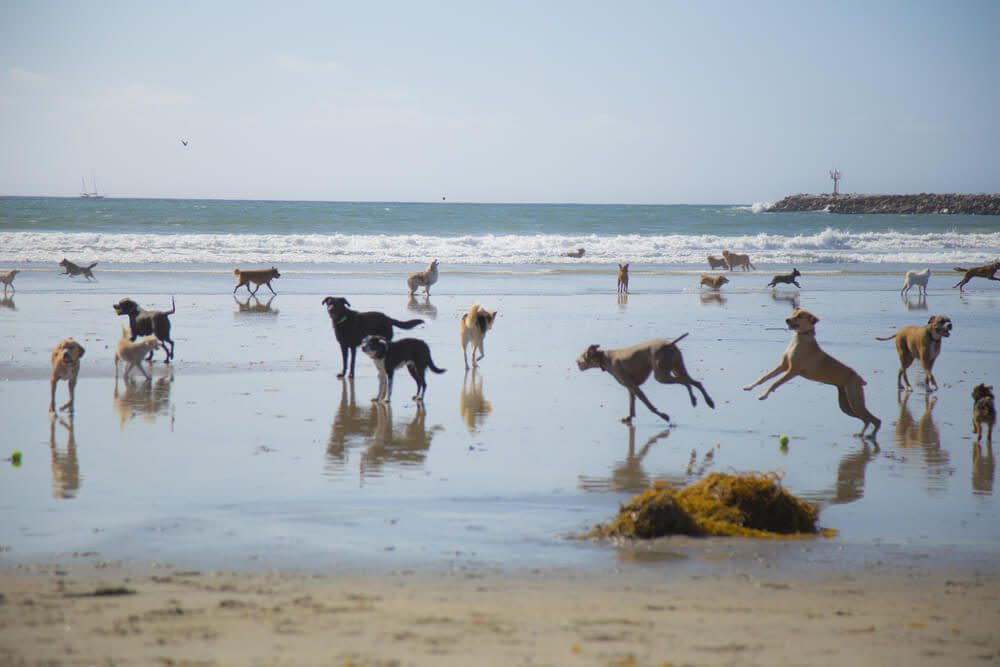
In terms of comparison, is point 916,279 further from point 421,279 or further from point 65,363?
point 65,363

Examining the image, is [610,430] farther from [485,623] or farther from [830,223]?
[830,223]

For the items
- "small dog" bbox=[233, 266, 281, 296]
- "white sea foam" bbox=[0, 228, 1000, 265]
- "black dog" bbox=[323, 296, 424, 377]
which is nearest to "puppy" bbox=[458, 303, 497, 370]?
"black dog" bbox=[323, 296, 424, 377]

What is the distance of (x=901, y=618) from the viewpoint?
16.9ft

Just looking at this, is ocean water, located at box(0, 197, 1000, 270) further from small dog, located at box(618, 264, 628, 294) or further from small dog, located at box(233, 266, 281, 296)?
small dog, located at box(618, 264, 628, 294)

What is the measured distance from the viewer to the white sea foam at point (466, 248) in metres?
40.6

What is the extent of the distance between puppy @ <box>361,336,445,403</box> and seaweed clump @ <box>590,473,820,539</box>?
477 cm

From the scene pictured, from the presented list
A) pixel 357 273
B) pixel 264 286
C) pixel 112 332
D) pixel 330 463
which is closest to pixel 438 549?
pixel 330 463

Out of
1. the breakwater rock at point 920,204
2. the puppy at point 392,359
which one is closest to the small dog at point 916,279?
the puppy at point 392,359

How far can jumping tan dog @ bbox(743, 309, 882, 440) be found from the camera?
9.79 metres

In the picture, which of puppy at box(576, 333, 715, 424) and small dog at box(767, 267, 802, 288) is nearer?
puppy at box(576, 333, 715, 424)

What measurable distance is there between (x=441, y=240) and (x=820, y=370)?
45.1 metres

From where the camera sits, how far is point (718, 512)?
22.4 feet

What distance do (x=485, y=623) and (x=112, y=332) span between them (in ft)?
44.6

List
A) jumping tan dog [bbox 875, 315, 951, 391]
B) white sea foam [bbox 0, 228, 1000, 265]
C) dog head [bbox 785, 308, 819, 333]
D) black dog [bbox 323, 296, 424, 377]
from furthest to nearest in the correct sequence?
white sea foam [bbox 0, 228, 1000, 265], black dog [bbox 323, 296, 424, 377], jumping tan dog [bbox 875, 315, 951, 391], dog head [bbox 785, 308, 819, 333]
